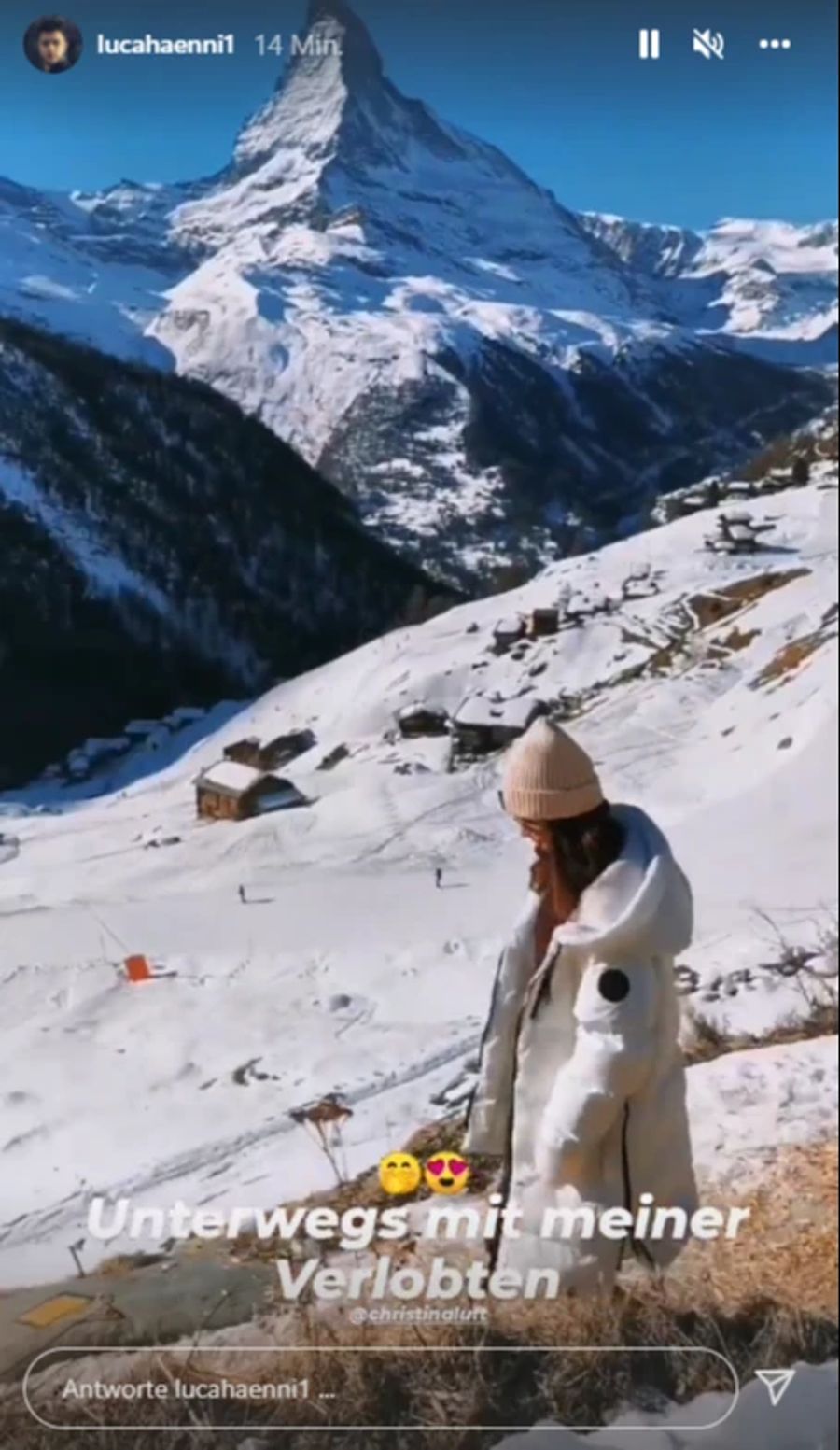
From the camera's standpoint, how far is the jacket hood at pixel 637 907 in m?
2.38

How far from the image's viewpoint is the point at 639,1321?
8.63ft

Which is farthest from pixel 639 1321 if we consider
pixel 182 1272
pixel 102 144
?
pixel 102 144

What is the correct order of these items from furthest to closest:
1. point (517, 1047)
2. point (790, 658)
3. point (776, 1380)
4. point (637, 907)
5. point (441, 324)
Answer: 1. point (441, 324)
2. point (790, 658)
3. point (776, 1380)
4. point (517, 1047)
5. point (637, 907)

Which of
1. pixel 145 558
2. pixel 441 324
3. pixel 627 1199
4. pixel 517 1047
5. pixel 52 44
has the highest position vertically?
pixel 52 44

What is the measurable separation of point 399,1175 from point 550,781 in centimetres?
77

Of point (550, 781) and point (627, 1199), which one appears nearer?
point (550, 781)

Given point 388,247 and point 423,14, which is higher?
point 423,14

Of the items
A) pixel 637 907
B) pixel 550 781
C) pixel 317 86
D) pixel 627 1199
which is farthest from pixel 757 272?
pixel 627 1199

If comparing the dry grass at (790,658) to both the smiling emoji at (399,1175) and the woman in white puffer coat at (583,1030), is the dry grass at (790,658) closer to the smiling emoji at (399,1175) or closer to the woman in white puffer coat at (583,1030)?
the woman in white puffer coat at (583,1030)

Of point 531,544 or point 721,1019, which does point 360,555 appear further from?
point 721,1019

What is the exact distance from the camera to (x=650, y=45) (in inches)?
104

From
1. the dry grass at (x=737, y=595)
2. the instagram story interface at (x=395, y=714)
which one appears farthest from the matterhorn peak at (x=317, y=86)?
the dry grass at (x=737, y=595)

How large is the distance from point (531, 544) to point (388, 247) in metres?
0.62

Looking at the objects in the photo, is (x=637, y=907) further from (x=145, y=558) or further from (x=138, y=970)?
(x=145, y=558)
